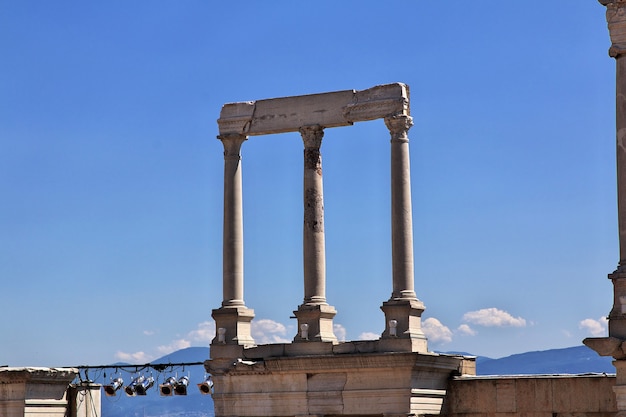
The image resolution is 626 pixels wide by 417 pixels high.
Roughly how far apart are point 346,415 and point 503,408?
379 centimetres

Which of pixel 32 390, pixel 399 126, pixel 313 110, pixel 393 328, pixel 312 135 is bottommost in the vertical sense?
pixel 32 390

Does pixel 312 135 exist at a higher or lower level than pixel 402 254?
higher

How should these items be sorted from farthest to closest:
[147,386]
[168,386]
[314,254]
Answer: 1. [147,386]
2. [168,386]
3. [314,254]

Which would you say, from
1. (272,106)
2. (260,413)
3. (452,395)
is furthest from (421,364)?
(272,106)

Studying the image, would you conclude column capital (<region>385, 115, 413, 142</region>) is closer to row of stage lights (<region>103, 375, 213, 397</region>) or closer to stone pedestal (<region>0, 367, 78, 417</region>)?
row of stage lights (<region>103, 375, 213, 397</region>)

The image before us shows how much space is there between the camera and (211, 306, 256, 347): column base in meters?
36.8

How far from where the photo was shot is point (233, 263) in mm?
37156

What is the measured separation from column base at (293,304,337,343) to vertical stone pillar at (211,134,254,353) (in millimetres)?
1592

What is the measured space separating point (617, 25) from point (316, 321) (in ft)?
33.8

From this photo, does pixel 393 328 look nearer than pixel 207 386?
Yes

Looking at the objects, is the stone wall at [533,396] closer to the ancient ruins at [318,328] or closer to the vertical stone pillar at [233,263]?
the ancient ruins at [318,328]

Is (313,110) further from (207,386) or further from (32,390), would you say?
(32,390)

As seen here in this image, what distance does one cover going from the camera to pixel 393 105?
117ft

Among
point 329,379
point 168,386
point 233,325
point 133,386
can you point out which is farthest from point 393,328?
point 133,386
